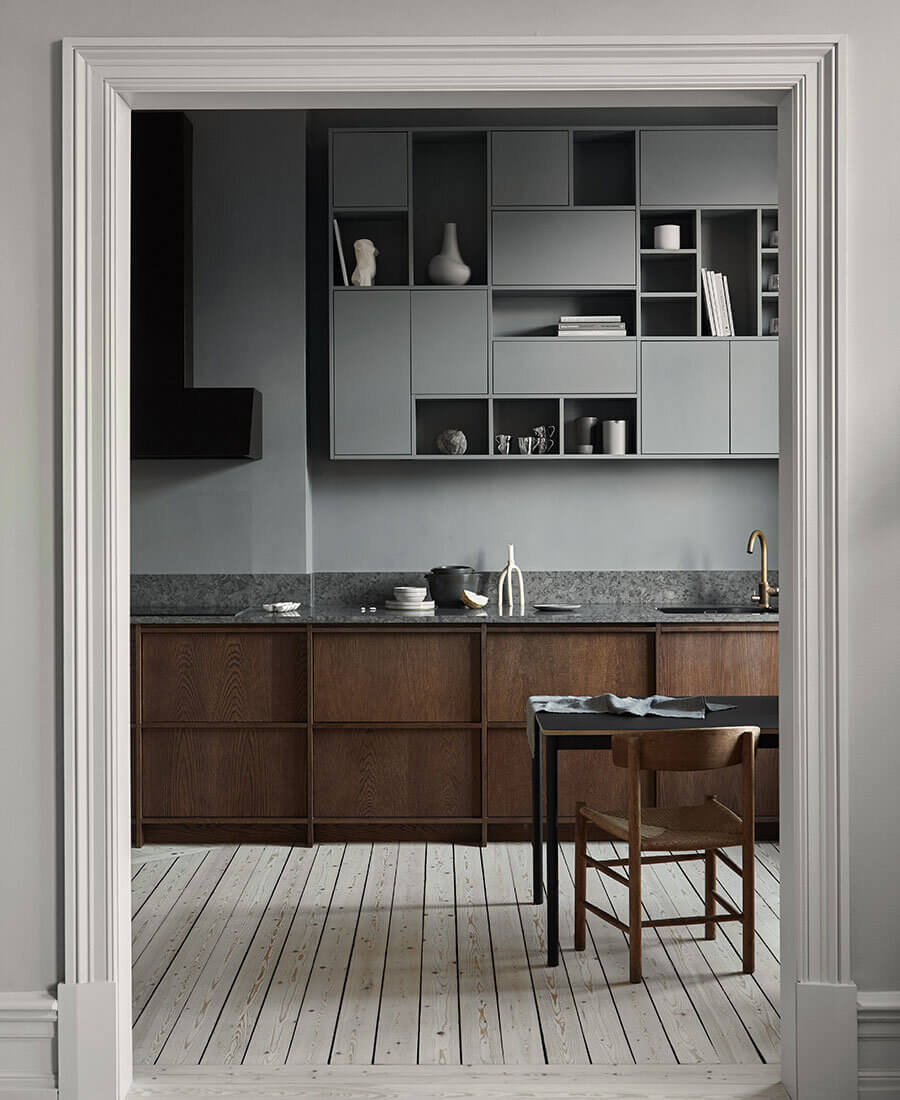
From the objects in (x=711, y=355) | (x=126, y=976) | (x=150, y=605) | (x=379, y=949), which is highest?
(x=711, y=355)

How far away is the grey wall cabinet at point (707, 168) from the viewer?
15.9ft

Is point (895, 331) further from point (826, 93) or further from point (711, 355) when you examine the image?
point (711, 355)

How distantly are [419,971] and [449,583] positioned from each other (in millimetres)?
2074

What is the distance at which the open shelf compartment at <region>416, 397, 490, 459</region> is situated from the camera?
5145mm

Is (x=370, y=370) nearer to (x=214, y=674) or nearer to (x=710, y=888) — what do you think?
(x=214, y=674)

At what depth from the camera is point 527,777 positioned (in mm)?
4508

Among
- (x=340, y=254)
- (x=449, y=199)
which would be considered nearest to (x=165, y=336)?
(x=340, y=254)

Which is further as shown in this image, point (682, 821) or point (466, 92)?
point (682, 821)

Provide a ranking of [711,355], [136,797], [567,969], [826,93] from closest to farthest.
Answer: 1. [826,93]
2. [567,969]
3. [136,797]
4. [711,355]

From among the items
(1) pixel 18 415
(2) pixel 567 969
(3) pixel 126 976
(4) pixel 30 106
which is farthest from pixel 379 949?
(4) pixel 30 106

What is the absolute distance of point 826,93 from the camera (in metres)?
2.42

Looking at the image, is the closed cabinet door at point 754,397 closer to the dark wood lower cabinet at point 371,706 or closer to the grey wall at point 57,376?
the dark wood lower cabinet at point 371,706

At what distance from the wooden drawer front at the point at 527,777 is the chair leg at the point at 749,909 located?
4.42 feet

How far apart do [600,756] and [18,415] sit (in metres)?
2.88
